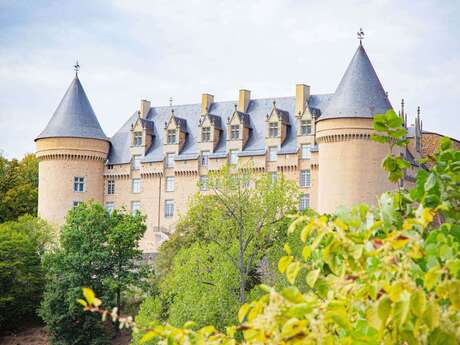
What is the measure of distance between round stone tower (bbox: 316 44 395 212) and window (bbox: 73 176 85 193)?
14.2 metres

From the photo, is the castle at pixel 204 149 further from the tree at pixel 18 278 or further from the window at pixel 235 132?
the tree at pixel 18 278

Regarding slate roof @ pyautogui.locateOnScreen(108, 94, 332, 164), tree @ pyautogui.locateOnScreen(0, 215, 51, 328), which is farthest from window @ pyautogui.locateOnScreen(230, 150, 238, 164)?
tree @ pyautogui.locateOnScreen(0, 215, 51, 328)

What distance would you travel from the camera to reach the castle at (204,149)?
43.5 metres

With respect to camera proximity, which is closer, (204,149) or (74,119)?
(204,149)

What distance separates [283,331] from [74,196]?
49.4 meters

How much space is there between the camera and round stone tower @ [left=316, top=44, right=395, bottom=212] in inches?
1672

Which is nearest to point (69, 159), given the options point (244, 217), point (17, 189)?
point (17, 189)

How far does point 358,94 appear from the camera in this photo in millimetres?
44219

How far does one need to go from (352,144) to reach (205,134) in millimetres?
10284

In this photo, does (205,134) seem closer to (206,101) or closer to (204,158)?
(204,158)

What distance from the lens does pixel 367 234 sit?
382cm

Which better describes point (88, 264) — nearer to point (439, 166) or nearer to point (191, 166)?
point (191, 166)

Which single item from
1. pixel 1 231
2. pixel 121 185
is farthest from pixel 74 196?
pixel 1 231

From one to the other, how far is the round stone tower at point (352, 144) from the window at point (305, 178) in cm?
258
